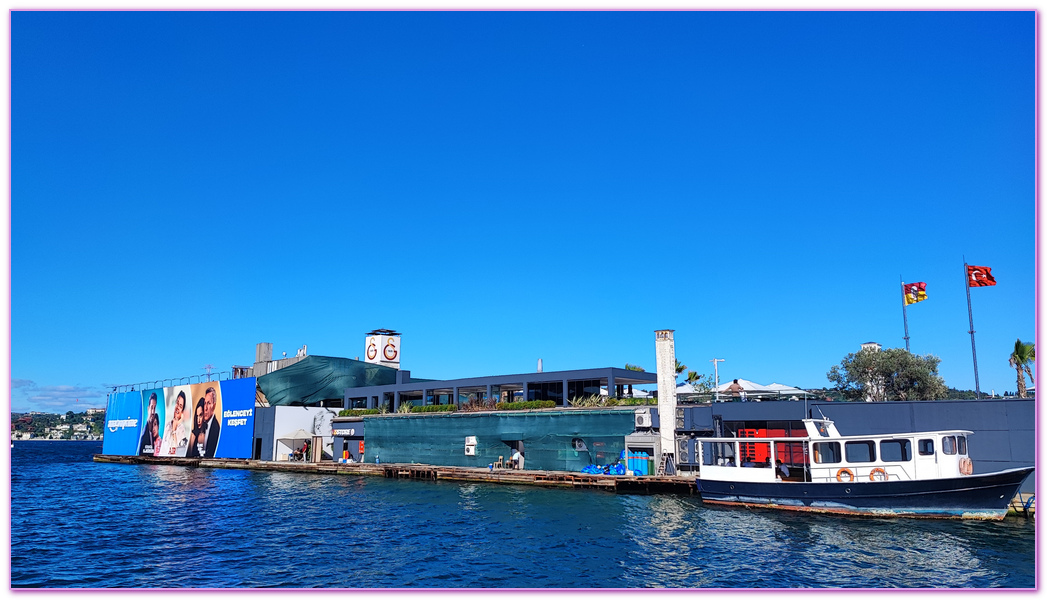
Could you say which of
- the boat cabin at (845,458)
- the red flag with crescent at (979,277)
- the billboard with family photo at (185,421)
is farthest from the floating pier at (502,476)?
the red flag with crescent at (979,277)

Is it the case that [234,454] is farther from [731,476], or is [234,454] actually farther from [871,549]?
[871,549]

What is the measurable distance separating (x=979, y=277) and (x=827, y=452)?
17.4 meters

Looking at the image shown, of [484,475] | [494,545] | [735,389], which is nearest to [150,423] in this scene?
[484,475]

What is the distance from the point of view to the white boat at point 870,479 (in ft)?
102

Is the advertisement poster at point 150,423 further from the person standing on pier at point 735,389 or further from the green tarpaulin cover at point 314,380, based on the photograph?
the person standing on pier at point 735,389

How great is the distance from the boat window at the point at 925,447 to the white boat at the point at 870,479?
44 millimetres

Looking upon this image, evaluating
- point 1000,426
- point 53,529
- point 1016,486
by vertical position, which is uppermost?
point 1000,426

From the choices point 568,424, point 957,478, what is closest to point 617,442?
point 568,424

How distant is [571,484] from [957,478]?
78.7ft

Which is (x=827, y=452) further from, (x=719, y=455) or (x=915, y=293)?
(x=915, y=293)

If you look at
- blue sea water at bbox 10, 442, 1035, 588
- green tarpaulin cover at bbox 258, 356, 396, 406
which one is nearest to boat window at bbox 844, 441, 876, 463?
blue sea water at bbox 10, 442, 1035, 588

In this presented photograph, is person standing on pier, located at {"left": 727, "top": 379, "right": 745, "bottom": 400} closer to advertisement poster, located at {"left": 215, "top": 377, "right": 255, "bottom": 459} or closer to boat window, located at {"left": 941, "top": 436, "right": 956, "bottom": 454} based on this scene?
boat window, located at {"left": 941, "top": 436, "right": 956, "bottom": 454}

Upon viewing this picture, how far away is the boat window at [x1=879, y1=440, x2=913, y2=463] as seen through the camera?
110 feet

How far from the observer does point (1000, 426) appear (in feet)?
121
